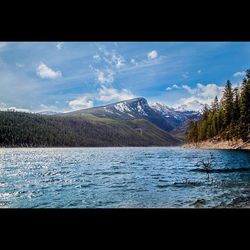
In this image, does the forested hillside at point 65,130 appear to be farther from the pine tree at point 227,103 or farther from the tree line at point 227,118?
the pine tree at point 227,103

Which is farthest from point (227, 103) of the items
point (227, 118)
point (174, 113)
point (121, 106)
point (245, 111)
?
point (121, 106)

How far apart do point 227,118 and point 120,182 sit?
4268mm

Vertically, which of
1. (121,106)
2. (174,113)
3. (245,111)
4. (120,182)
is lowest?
(120,182)

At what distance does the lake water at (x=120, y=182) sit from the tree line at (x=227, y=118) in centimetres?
72

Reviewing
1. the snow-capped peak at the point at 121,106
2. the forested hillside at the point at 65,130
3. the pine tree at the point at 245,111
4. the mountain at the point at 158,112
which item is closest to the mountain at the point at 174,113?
the mountain at the point at 158,112

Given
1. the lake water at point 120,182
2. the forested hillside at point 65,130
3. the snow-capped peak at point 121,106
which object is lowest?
the lake water at point 120,182

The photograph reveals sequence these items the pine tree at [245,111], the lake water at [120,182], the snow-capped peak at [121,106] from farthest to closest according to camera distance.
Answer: the pine tree at [245,111]
the snow-capped peak at [121,106]
the lake water at [120,182]

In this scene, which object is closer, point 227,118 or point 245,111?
point 245,111

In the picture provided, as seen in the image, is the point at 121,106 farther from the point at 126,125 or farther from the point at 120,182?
the point at 126,125

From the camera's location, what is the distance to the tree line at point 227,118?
6.10 m

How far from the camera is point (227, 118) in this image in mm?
8703

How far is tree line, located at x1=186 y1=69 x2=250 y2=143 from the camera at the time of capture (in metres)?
6.10
